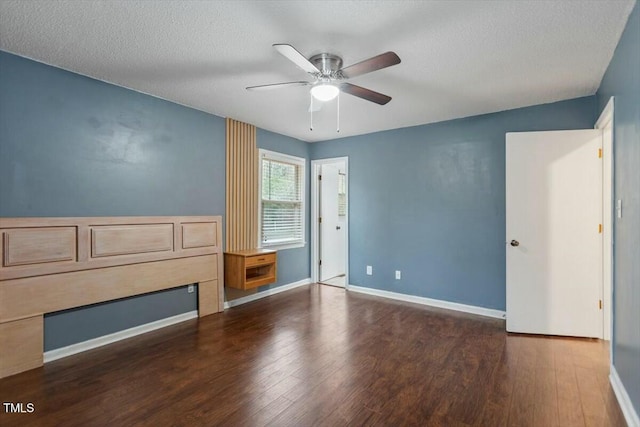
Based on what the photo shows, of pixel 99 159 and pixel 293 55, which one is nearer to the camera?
pixel 293 55

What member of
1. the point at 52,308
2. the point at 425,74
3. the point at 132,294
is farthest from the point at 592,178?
the point at 52,308

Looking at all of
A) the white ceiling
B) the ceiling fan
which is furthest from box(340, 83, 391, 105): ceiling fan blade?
the white ceiling

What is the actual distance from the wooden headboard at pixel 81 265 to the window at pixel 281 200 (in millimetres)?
1096

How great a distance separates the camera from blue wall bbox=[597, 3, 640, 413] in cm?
184

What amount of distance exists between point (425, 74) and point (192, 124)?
262 centimetres

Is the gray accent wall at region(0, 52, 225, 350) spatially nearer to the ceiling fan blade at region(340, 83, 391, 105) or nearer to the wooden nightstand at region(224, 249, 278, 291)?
the wooden nightstand at region(224, 249, 278, 291)

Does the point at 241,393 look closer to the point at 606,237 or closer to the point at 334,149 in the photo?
the point at 606,237

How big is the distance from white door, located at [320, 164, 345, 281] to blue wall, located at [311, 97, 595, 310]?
628mm

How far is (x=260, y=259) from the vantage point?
408cm

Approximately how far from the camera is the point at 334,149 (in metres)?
5.21

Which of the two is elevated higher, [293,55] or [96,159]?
[293,55]

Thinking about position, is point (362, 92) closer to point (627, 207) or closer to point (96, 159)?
point (627, 207)

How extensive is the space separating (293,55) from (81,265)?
2.52 metres

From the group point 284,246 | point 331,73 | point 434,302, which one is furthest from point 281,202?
point 331,73
